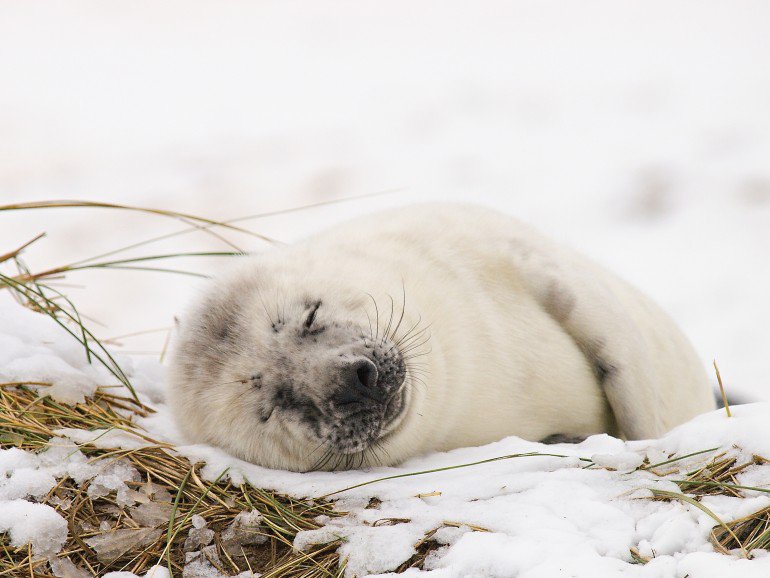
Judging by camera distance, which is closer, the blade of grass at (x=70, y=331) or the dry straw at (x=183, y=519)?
the dry straw at (x=183, y=519)

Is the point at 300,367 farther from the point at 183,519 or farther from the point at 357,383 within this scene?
the point at 183,519

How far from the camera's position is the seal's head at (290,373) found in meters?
2.64

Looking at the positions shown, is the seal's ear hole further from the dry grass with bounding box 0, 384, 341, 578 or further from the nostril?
the dry grass with bounding box 0, 384, 341, 578

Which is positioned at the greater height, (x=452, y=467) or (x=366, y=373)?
(x=366, y=373)

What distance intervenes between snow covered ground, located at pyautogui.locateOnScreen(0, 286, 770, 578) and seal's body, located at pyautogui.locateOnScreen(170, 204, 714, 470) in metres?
0.16

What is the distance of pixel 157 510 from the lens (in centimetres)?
235

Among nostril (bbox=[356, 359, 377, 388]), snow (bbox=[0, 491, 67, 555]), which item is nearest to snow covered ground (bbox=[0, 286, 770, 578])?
snow (bbox=[0, 491, 67, 555])

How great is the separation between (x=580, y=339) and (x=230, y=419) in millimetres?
1470

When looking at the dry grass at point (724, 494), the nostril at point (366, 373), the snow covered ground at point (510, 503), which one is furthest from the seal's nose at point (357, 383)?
the dry grass at point (724, 494)

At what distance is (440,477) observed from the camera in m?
2.55

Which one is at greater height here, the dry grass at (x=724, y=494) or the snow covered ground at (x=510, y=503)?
the dry grass at (x=724, y=494)

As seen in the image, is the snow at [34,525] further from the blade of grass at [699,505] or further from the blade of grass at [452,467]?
the blade of grass at [699,505]

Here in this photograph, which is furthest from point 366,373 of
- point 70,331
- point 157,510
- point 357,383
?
point 70,331

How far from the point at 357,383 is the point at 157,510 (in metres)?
0.69
